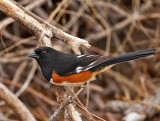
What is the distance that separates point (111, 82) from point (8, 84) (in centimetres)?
116

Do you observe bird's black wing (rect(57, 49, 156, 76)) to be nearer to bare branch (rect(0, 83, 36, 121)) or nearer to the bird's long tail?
the bird's long tail

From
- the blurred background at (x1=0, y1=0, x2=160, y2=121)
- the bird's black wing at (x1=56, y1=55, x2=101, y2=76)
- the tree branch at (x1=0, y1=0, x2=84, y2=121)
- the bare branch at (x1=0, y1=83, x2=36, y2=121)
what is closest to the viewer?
the tree branch at (x1=0, y1=0, x2=84, y2=121)

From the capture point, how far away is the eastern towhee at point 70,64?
2.06m

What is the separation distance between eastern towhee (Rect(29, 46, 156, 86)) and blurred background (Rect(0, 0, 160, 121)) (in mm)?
934

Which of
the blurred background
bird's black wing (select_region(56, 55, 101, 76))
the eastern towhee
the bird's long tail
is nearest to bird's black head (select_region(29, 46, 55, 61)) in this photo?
the eastern towhee

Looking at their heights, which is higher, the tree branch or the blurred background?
the blurred background

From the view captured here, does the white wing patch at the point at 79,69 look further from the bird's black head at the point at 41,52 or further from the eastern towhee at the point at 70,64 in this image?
the bird's black head at the point at 41,52

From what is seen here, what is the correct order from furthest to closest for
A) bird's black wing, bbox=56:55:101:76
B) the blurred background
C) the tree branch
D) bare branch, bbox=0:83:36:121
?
the blurred background → bare branch, bbox=0:83:36:121 → bird's black wing, bbox=56:55:101:76 → the tree branch

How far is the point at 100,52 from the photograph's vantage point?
138 inches

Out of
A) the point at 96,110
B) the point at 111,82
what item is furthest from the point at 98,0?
the point at 96,110

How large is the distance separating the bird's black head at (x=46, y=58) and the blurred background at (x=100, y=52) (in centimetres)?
93

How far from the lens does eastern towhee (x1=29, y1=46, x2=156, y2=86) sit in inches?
81.0

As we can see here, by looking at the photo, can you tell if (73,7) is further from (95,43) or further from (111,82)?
(111,82)

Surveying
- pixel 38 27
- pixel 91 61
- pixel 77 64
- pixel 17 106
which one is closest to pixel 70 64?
pixel 77 64
